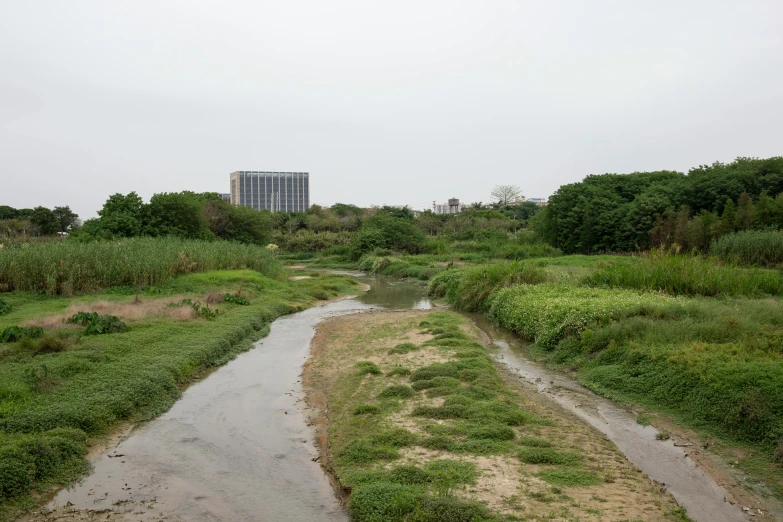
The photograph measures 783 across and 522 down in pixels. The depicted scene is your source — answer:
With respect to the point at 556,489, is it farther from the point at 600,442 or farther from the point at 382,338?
the point at 382,338

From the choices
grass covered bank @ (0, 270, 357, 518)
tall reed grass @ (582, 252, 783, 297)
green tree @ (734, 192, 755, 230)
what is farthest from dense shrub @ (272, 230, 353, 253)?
tall reed grass @ (582, 252, 783, 297)

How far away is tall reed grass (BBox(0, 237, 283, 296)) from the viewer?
60.9 feet

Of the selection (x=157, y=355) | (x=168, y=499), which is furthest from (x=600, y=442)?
(x=157, y=355)

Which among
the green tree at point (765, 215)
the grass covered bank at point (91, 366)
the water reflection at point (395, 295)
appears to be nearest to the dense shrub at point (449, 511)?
the grass covered bank at point (91, 366)

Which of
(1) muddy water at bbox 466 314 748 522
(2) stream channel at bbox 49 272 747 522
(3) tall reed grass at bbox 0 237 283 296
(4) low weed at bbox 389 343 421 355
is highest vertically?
(3) tall reed grass at bbox 0 237 283 296

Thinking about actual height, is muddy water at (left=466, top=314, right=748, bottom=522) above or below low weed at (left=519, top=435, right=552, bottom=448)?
below

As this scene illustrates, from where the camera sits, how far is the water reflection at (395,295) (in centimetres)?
2458

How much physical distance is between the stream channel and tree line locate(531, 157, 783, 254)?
23377 mm

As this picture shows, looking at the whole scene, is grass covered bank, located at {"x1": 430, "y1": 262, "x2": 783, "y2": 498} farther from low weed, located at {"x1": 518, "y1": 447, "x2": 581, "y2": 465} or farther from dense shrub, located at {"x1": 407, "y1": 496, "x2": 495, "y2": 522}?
dense shrub, located at {"x1": 407, "y1": 496, "x2": 495, "y2": 522}

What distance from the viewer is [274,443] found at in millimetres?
8305

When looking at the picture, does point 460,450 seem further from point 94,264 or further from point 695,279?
point 94,264

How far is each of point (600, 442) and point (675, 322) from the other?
16.9ft

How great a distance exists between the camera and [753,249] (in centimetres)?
2288

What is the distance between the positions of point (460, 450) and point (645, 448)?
2758 millimetres
